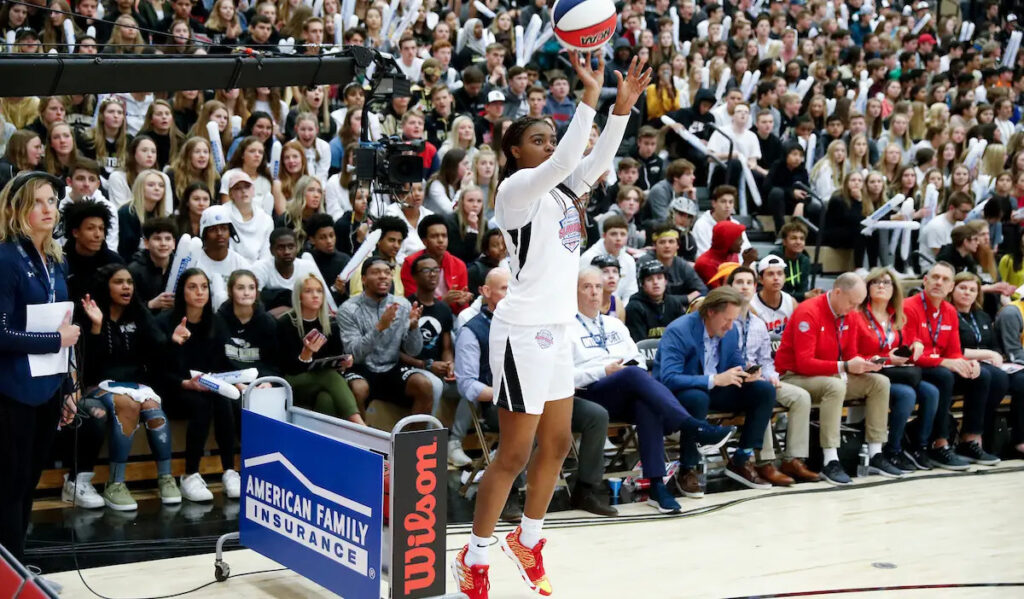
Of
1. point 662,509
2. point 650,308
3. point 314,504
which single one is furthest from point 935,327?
point 314,504

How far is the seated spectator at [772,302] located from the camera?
8430mm

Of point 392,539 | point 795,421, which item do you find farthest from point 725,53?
point 392,539

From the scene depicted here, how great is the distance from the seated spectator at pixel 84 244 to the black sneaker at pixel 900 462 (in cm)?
525

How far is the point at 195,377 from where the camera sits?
22.3 feet

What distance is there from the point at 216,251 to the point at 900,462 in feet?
15.9

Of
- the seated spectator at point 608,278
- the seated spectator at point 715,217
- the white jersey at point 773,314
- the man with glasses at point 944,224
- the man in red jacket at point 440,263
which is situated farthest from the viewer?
the man with glasses at point 944,224

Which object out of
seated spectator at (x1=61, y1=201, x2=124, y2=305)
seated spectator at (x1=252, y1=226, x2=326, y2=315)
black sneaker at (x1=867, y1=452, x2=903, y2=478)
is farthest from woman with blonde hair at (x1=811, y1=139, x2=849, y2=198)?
seated spectator at (x1=61, y1=201, x2=124, y2=305)

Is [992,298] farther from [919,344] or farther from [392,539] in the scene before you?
[392,539]

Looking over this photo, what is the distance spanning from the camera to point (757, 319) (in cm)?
777

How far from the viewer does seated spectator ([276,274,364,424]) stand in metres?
7.11

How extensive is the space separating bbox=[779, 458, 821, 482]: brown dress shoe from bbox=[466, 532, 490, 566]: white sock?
350cm

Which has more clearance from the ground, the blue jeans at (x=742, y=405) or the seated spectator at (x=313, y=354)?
the seated spectator at (x=313, y=354)

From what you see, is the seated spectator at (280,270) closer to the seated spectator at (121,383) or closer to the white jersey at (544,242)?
the seated spectator at (121,383)

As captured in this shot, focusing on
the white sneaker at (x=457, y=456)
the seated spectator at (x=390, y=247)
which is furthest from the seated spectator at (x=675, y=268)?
the white sneaker at (x=457, y=456)
